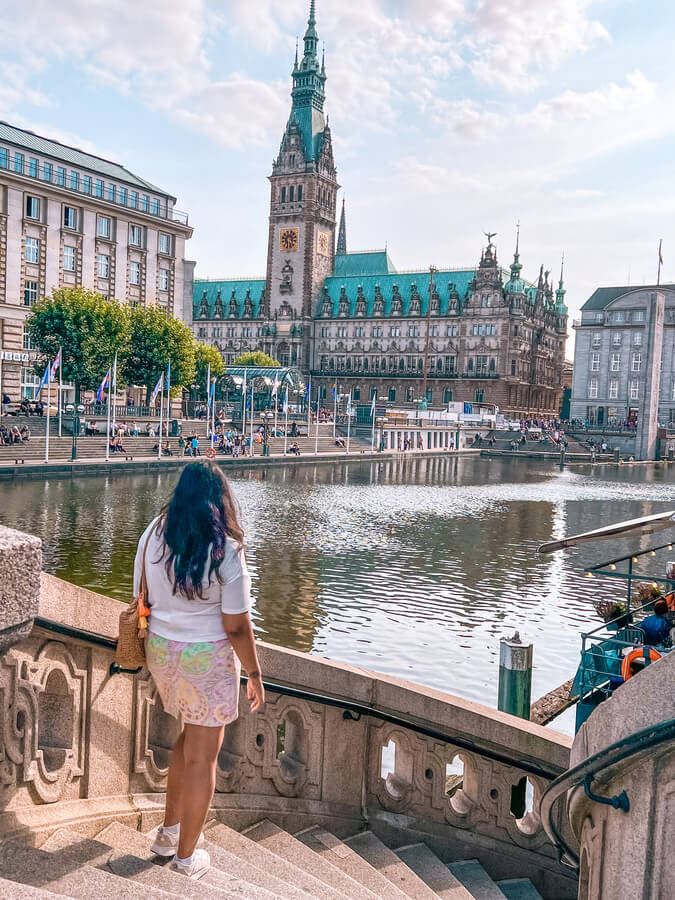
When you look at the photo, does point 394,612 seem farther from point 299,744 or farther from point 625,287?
point 625,287

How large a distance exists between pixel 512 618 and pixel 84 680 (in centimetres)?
1553

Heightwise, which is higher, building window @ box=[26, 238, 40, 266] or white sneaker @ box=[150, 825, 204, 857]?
building window @ box=[26, 238, 40, 266]

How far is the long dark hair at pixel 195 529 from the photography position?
4008 millimetres

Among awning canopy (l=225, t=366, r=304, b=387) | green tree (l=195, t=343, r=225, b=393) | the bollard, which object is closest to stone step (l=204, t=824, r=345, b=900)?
the bollard

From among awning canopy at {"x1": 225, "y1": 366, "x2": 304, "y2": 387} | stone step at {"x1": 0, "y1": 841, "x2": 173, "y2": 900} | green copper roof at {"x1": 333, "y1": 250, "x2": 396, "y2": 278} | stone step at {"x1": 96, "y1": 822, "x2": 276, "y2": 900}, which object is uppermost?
green copper roof at {"x1": 333, "y1": 250, "x2": 396, "y2": 278}

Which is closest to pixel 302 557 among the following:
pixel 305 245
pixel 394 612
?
pixel 394 612

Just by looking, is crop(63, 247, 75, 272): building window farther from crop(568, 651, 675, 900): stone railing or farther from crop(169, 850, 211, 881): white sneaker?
crop(568, 651, 675, 900): stone railing

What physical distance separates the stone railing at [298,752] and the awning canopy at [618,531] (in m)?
3.94

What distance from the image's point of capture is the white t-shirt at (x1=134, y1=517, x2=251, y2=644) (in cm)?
402

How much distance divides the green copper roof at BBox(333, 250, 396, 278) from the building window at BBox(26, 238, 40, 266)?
79893 mm

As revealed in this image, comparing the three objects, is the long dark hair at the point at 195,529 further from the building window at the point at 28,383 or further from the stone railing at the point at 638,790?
the building window at the point at 28,383

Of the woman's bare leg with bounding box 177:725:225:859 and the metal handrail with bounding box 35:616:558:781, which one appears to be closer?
the woman's bare leg with bounding box 177:725:225:859

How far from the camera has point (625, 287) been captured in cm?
11475

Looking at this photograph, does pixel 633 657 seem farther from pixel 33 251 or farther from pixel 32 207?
pixel 32 207
